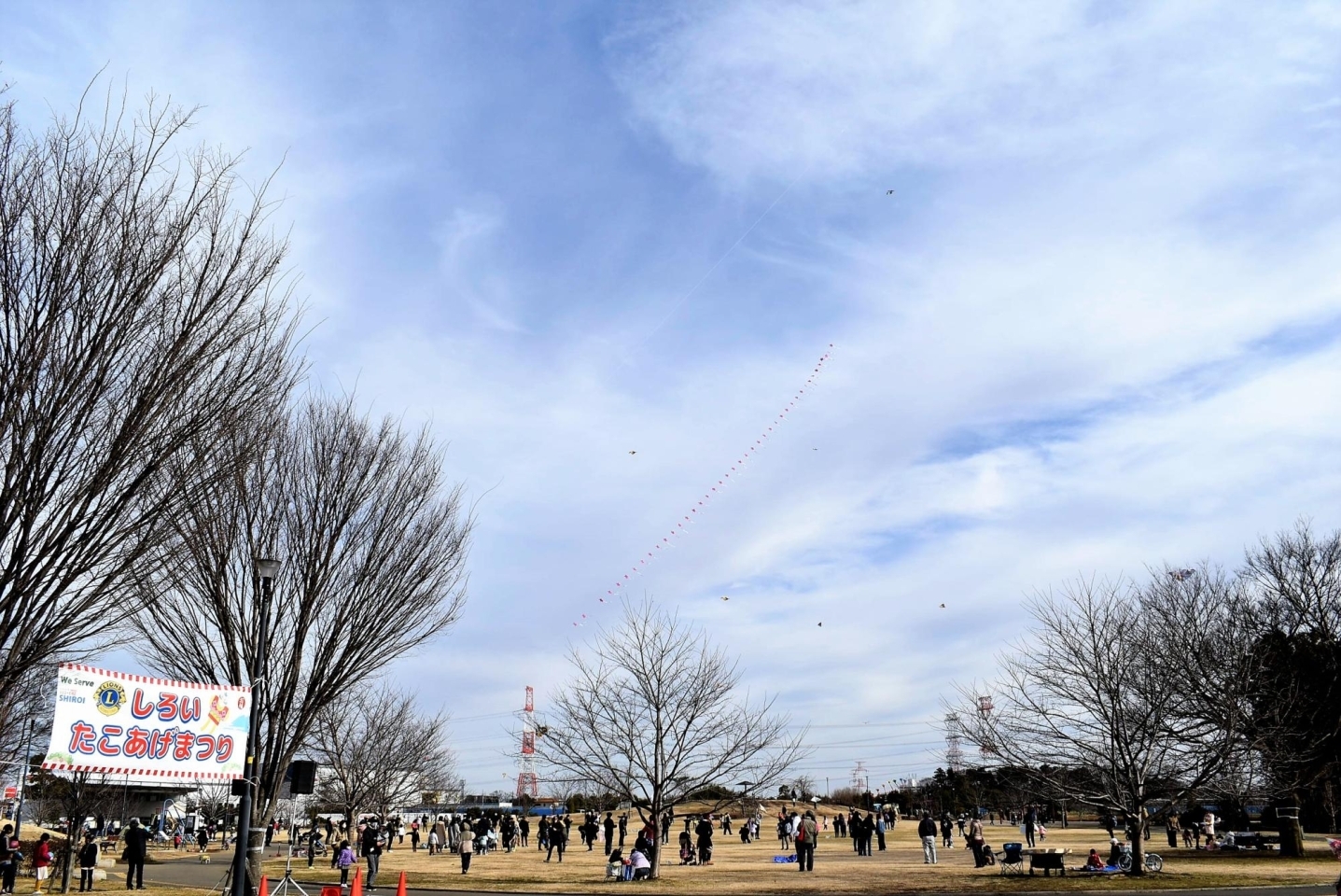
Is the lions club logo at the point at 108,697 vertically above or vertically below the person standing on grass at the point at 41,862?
above

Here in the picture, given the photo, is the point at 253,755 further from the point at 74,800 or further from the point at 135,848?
the point at 74,800

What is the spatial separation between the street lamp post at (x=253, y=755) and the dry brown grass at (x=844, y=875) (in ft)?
29.3

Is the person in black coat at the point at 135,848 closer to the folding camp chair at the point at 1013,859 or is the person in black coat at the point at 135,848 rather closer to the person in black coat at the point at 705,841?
the person in black coat at the point at 705,841

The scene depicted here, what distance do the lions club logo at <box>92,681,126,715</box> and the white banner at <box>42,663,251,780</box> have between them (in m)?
0.01

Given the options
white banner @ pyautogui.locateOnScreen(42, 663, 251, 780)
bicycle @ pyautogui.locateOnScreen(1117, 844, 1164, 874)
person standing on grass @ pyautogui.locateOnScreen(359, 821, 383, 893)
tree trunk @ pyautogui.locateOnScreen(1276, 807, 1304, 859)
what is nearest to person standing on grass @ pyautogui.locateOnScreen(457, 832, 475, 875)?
person standing on grass @ pyautogui.locateOnScreen(359, 821, 383, 893)

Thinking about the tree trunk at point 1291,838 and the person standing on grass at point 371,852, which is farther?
the tree trunk at point 1291,838

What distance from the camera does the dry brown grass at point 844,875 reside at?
2233 cm

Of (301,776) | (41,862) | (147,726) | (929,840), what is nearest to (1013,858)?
(929,840)

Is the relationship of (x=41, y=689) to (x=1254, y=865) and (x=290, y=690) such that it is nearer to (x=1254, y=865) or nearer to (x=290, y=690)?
(x=290, y=690)

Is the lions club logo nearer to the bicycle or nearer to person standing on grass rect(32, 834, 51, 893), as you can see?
person standing on grass rect(32, 834, 51, 893)

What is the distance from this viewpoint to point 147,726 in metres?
12.4

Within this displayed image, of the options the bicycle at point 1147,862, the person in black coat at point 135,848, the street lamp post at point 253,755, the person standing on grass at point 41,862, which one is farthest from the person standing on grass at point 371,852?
the bicycle at point 1147,862

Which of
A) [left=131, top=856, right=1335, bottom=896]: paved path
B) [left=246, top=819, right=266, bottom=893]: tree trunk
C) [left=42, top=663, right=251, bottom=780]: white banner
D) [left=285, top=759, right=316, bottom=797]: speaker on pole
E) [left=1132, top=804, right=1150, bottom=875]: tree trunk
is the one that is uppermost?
[left=42, top=663, right=251, bottom=780]: white banner

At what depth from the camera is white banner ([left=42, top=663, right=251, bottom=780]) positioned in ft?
37.5
